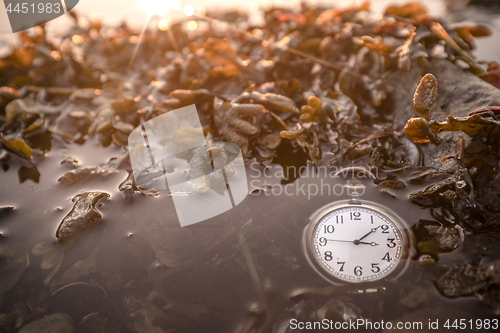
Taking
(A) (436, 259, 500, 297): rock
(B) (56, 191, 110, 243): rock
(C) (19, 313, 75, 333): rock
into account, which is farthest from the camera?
(B) (56, 191, 110, 243): rock

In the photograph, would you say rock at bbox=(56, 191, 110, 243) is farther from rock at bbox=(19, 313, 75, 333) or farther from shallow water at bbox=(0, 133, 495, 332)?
rock at bbox=(19, 313, 75, 333)

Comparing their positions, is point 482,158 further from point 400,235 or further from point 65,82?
point 65,82

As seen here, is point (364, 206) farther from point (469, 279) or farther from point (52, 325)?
point (52, 325)

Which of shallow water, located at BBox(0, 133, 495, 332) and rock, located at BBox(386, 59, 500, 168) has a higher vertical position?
rock, located at BBox(386, 59, 500, 168)

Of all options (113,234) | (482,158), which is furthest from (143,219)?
(482,158)

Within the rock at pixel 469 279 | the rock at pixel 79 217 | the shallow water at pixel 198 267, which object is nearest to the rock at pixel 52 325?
the shallow water at pixel 198 267

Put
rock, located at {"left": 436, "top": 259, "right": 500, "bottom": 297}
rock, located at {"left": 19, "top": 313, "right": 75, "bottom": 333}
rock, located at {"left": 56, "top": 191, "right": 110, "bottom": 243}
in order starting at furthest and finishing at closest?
rock, located at {"left": 56, "top": 191, "right": 110, "bottom": 243} < rock, located at {"left": 19, "top": 313, "right": 75, "bottom": 333} < rock, located at {"left": 436, "top": 259, "right": 500, "bottom": 297}

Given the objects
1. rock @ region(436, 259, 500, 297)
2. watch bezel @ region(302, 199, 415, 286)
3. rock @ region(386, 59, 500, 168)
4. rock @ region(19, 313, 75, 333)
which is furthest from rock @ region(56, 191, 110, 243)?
rock @ region(386, 59, 500, 168)

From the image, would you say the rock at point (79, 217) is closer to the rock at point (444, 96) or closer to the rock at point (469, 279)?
the rock at point (469, 279)
